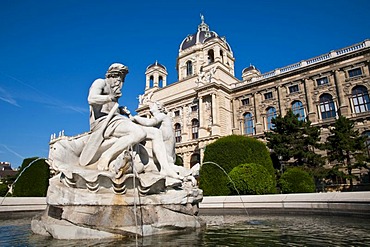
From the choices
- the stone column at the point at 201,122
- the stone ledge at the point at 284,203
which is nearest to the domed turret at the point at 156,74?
the stone column at the point at 201,122

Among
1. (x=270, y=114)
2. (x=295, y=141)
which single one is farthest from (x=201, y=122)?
(x=295, y=141)

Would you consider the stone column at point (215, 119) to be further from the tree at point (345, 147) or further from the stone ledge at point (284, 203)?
the stone ledge at point (284, 203)

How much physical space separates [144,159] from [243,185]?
10.2 m

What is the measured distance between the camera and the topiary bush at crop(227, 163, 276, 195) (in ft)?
46.1

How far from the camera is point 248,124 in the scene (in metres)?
36.1

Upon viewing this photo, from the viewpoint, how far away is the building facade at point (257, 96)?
28266 mm

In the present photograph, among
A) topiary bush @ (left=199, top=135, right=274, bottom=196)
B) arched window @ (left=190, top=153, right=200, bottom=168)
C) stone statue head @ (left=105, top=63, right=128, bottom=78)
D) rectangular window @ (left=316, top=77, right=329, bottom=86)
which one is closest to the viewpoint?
stone statue head @ (left=105, top=63, right=128, bottom=78)

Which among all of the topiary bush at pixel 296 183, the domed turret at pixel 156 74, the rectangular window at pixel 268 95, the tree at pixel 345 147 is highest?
the domed turret at pixel 156 74

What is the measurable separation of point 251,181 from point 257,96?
76.4 feet

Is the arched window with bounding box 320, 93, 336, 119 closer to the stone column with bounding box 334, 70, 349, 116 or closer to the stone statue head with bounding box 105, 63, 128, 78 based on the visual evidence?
the stone column with bounding box 334, 70, 349, 116

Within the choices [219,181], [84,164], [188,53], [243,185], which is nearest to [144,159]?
[84,164]

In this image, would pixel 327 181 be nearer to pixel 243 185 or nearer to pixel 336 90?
pixel 336 90

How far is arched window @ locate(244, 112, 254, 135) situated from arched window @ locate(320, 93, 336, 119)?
8863 millimetres

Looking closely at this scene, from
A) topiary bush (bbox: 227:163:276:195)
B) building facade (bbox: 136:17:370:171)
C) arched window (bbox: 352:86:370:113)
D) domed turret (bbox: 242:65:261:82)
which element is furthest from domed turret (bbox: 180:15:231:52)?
topiary bush (bbox: 227:163:276:195)
